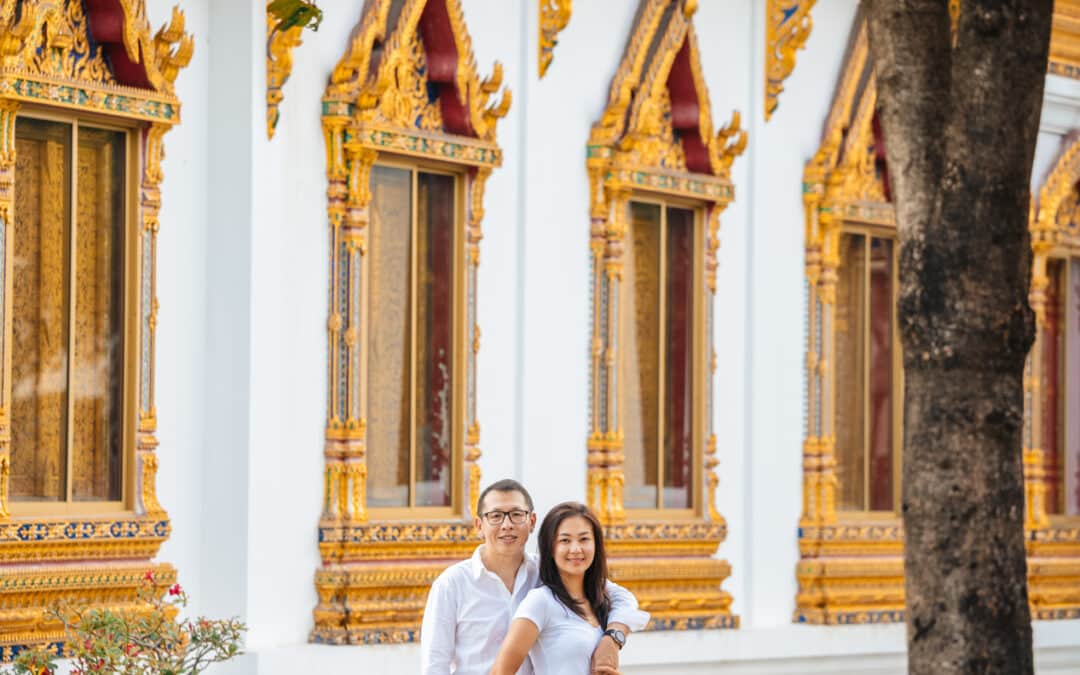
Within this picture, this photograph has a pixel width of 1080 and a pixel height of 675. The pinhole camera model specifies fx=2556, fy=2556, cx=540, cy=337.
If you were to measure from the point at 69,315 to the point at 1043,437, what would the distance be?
28.6ft

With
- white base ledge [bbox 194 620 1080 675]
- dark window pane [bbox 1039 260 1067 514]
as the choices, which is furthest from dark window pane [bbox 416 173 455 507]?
dark window pane [bbox 1039 260 1067 514]

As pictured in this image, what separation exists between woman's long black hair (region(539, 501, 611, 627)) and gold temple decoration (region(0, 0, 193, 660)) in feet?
10.9

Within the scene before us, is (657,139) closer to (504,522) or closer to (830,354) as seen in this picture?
(830,354)

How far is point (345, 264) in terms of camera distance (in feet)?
41.1

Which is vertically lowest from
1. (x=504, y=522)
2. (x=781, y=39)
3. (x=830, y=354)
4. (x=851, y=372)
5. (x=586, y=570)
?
(x=586, y=570)

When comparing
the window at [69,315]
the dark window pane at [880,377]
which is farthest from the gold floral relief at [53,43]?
the dark window pane at [880,377]

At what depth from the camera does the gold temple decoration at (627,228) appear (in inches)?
555

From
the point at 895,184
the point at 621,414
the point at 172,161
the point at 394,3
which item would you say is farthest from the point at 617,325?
the point at 895,184

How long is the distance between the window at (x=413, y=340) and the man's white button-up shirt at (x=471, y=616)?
4.54m

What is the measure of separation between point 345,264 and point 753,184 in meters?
3.49

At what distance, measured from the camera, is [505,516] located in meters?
8.22

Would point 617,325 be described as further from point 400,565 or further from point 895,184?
point 895,184

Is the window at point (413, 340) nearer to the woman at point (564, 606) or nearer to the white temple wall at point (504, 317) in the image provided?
the white temple wall at point (504, 317)

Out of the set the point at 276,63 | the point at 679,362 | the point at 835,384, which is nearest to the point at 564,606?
the point at 276,63
